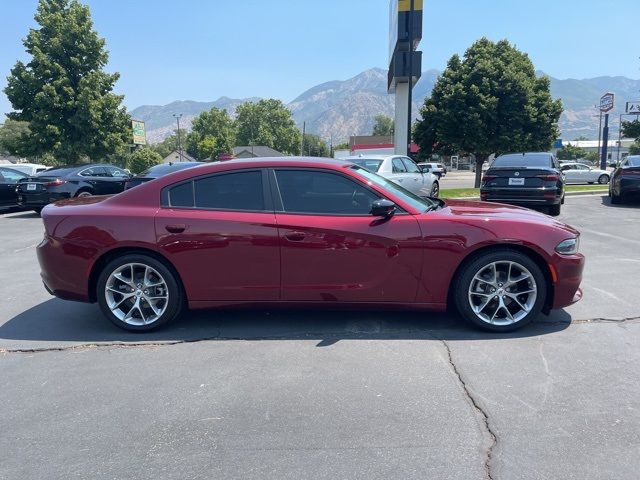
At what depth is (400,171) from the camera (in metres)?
12.3

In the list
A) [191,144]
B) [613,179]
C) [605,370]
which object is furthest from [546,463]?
[191,144]

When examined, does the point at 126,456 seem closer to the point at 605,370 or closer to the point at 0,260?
the point at 605,370

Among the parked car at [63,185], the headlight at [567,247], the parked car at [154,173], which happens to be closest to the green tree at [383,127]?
the parked car at [63,185]

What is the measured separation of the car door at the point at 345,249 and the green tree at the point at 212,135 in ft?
322

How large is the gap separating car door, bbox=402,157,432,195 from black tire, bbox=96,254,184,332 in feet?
27.4

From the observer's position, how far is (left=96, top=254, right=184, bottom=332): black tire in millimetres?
4453

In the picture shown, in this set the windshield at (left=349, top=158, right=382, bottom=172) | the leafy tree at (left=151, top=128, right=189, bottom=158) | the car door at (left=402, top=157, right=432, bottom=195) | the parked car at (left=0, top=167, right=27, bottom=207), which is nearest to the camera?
the windshield at (left=349, top=158, right=382, bottom=172)

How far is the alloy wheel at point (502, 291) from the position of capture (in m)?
4.32

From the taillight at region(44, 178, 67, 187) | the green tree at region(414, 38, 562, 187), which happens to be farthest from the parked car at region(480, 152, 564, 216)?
the green tree at region(414, 38, 562, 187)

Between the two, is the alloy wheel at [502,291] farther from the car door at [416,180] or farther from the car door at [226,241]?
the car door at [416,180]

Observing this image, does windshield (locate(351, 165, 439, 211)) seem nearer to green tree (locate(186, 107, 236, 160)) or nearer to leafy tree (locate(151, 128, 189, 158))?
green tree (locate(186, 107, 236, 160))

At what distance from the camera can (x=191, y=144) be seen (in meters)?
118

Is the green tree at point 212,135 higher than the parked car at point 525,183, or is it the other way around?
the green tree at point 212,135

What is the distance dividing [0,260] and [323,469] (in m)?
7.39
